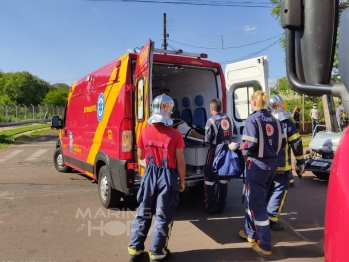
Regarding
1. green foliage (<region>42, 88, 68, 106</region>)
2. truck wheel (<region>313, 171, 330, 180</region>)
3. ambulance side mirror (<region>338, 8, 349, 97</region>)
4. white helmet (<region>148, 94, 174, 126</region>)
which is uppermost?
green foliage (<region>42, 88, 68, 106</region>)

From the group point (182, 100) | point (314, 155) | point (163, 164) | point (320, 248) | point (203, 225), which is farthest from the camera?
point (314, 155)

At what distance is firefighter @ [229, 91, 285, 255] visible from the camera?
3758 mm

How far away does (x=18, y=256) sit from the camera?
3.75m

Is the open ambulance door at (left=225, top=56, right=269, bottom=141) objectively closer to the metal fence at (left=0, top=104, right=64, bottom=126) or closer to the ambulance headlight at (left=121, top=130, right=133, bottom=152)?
the ambulance headlight at (left=121, top=130, right=133, bottom=152)

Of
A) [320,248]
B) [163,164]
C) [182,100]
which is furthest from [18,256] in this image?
[182,100]

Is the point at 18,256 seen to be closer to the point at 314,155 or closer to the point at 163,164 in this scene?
the point at 163,164

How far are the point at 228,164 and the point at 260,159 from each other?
931 millimetres

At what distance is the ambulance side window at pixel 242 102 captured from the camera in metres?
5.89

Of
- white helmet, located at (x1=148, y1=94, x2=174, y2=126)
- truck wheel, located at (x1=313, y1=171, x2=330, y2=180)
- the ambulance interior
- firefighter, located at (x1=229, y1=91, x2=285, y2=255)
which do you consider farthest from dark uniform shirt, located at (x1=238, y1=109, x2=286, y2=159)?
truck wheel, located at (x1=313, y1=171, x2=330, y2=180)

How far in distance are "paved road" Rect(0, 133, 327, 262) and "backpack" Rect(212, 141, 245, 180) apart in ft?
2.51

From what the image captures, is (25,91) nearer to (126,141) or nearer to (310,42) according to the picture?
(126,141)

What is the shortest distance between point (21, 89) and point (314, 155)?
68961 mm

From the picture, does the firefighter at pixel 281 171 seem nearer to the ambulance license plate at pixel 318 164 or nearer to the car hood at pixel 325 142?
the ambulance license plate at pixel 318 164

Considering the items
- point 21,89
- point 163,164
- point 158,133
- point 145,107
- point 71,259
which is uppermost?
point 21,89
